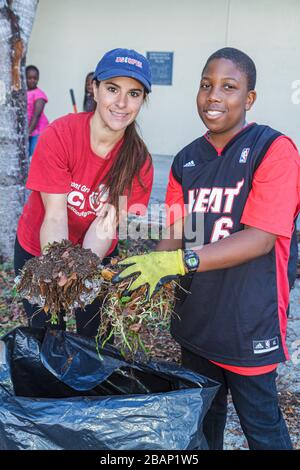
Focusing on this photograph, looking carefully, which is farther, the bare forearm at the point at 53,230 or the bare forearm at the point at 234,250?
the bare forearm at the point at 53,230

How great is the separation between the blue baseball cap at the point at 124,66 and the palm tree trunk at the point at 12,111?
2249mm

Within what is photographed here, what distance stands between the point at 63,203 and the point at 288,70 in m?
6.73

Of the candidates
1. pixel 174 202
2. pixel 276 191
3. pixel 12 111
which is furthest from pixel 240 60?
pixel 12 111

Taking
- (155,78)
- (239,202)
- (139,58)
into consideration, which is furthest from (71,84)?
(239,202)

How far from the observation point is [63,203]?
7.70ft

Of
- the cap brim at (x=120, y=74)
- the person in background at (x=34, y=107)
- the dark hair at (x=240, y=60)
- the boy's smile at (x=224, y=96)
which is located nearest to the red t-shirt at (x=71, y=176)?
the cap brim at (x=120, y=74)

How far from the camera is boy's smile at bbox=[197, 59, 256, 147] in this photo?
6.16 feet

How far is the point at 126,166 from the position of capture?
239cm

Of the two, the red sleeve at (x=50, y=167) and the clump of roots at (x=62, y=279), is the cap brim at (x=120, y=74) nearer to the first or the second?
→ the red sleeve at (x=50, y=167)

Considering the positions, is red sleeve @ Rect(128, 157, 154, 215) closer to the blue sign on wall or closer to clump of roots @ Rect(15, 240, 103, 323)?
clump of roots @ Rect(15, 240, 103, 323)

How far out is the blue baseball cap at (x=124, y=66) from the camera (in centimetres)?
219

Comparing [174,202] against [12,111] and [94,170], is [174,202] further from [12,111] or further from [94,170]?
[12,111]

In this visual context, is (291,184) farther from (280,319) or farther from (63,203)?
(63,203)

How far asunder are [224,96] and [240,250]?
56cm
